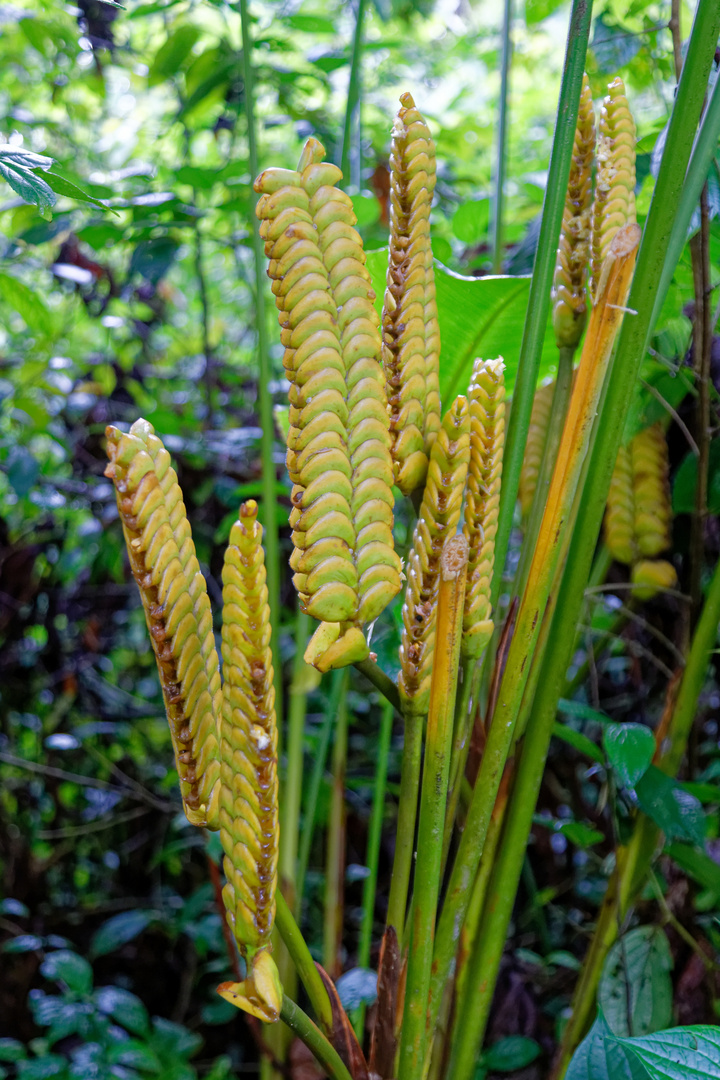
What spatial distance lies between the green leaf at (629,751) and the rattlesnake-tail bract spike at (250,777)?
207mm

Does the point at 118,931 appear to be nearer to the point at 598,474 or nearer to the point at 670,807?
the point at 670,807

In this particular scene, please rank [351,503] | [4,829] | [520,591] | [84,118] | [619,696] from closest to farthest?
[351,503] < [520,591] < [619,696] < [4,829] < [84,118]

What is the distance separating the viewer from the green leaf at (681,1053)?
0.31m

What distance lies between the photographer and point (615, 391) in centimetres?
36

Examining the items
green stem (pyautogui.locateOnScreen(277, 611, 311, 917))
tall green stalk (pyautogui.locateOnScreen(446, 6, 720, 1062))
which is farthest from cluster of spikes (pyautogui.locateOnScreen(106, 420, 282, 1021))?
green stem (pyautogui.locateOnScreen(277, 611, 311, 917))

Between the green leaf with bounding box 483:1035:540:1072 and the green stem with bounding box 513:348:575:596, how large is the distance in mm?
492

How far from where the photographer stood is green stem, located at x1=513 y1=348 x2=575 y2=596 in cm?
40

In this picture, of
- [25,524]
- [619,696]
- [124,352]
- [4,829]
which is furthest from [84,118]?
[619,696]

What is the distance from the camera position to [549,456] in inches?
16.3

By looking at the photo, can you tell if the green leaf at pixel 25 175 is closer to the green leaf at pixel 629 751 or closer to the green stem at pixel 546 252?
the green stem at pixel 546 252

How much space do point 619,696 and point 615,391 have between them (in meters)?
0.63

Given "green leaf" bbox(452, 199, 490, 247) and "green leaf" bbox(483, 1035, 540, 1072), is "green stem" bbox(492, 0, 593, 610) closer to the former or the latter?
"green leaf" bbox(452, 199, 490, 247)

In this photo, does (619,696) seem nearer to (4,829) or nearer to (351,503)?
(351,503)

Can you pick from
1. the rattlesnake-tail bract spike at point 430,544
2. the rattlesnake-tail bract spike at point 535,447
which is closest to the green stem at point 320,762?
the rattlesnake-tail bract spike at point 535,447
